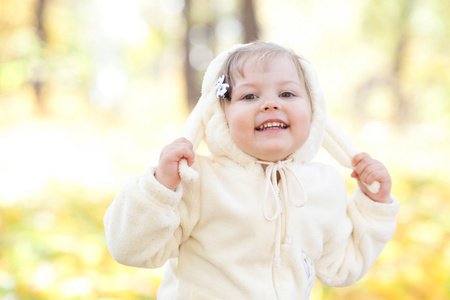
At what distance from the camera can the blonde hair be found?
1.43 meters

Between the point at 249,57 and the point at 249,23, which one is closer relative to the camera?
the point at 249,57

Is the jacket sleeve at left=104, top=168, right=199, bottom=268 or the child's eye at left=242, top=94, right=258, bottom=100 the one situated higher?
the child's eye at left=242, top=94, right=258, bottom=100

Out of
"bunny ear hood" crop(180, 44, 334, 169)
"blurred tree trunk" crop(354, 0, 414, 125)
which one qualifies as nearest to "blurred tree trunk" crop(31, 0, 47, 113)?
"blurred tree trunk" crop(354, 0, 414, 125)

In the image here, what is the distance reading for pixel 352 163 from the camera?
5.51 feet

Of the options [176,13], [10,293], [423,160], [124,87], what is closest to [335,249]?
[10,293]

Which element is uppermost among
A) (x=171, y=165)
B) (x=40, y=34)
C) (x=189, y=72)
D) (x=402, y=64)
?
(x=171, y=165)

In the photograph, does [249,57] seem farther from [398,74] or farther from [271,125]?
[398,74]

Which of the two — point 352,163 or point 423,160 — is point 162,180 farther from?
point 423,160

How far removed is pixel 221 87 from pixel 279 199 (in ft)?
1.27

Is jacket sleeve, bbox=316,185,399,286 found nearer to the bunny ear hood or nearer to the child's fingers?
the bunny ear hood

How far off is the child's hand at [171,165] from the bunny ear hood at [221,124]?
0.49 ft

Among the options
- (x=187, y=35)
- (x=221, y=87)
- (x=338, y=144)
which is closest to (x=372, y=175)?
(x=338, y=144)

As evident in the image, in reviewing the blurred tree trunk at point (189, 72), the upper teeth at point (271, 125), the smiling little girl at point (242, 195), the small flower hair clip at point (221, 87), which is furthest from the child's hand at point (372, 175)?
the blurred tree trunk at point (189, 72)

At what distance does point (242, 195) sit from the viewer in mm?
1407
